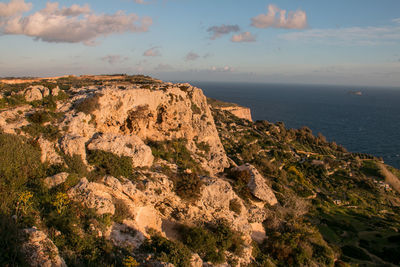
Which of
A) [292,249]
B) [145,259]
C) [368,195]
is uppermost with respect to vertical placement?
[145,259]

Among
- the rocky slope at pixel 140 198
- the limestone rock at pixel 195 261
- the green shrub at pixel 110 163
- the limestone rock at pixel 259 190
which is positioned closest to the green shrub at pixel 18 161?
the rocky slope at pixel 140 198

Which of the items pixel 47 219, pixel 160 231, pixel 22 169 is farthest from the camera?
pixel 160 231

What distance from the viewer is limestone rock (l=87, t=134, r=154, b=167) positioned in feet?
55.6

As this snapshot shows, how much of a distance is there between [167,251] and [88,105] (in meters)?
13.4

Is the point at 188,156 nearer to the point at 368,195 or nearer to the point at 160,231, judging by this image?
the point at 160,231

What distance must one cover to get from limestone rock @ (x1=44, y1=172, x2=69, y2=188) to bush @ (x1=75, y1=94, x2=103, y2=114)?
24.5 ft

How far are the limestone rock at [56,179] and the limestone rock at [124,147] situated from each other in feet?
12.3

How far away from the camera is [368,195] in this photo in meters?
44.8

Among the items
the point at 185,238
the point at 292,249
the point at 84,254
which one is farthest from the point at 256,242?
the point at 84,254

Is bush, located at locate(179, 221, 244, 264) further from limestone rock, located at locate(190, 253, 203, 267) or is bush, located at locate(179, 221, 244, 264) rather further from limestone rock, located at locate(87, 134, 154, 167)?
limestone rock, located at locate(87, 134, 154, 167)

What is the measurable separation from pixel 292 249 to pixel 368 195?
3646cm

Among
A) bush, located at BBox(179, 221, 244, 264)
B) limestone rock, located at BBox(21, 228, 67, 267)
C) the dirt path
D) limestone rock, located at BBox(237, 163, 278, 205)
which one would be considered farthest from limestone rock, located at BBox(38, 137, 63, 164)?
the dirt path

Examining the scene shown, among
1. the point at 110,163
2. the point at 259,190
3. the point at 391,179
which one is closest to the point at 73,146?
the point at 110,163

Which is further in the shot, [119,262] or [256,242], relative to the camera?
[256,242]
